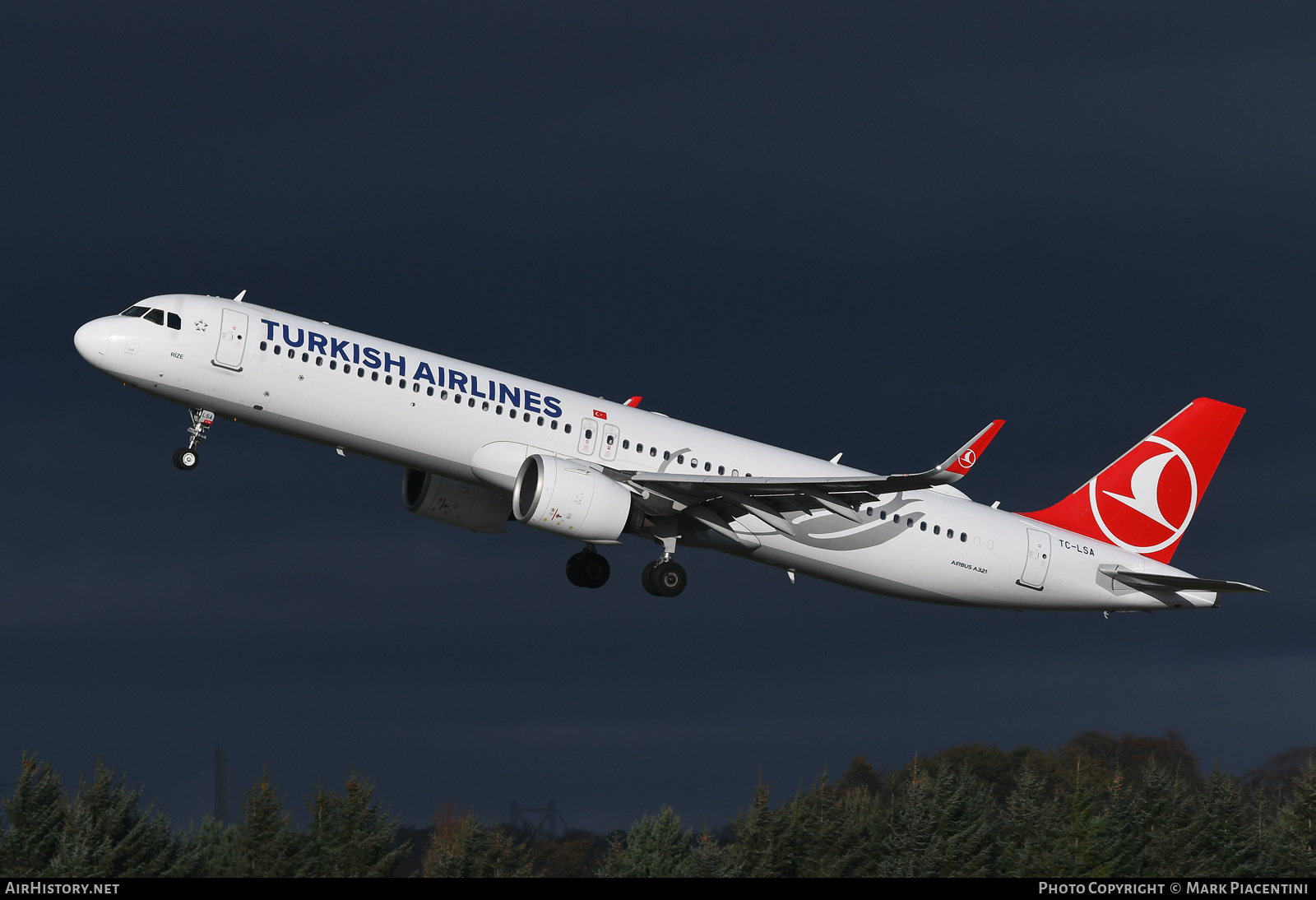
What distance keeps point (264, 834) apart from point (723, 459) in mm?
21603

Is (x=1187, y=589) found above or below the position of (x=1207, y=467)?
below

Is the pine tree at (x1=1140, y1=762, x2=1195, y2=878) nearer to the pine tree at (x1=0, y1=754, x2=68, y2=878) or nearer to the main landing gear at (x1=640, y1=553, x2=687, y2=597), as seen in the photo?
the main landing gear at (x1=640, y1=553, x2=687, y2=597)

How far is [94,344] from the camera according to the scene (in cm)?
3812

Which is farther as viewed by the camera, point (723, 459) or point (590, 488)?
point (723, 459)

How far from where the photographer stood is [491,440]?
40812 millimetres

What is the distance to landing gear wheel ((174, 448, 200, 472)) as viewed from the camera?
39.9 meters

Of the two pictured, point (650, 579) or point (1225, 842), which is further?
point (1225, 842)

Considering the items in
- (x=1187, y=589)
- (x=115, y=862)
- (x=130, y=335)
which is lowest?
(x=115, y=862)

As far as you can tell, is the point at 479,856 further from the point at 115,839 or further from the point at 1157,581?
the point at 1157,581

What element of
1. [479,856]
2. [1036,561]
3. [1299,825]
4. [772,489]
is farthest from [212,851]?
[1299,825]

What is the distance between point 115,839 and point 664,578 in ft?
70.8
